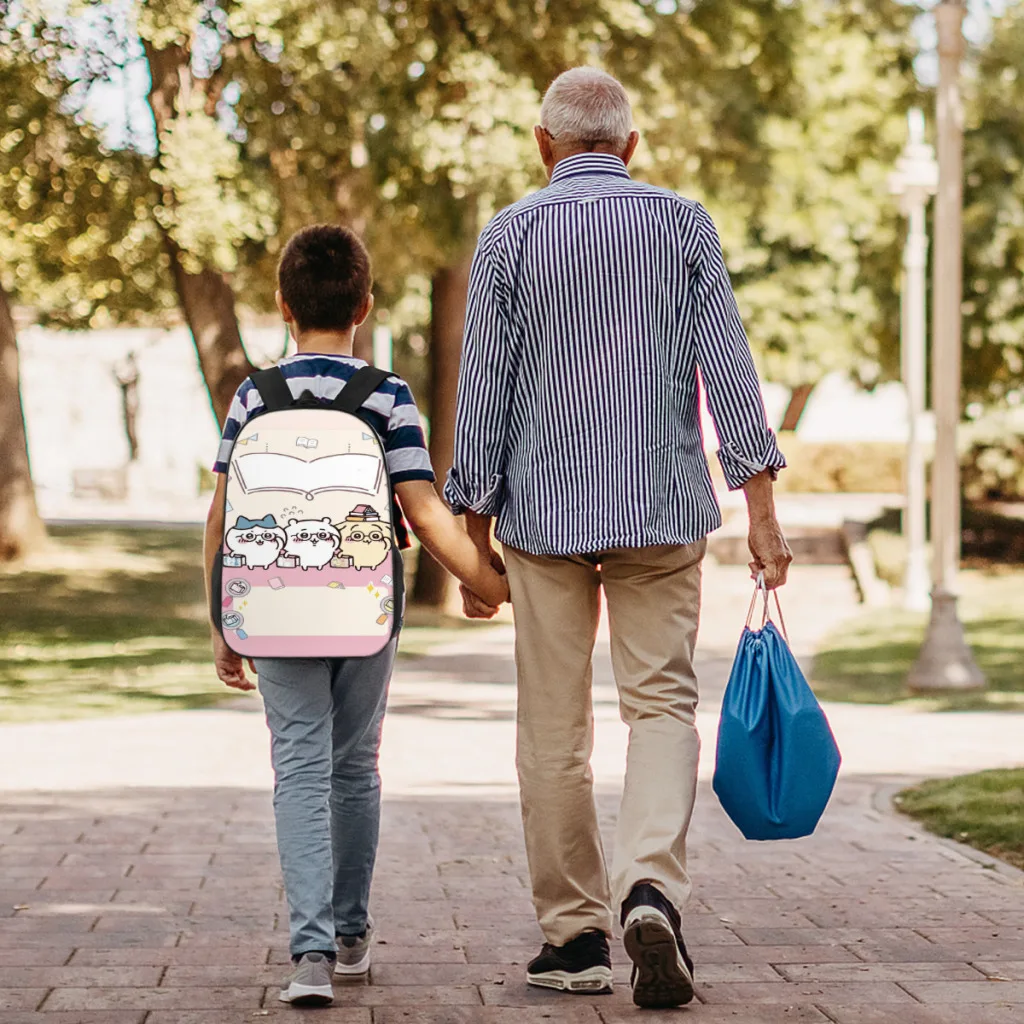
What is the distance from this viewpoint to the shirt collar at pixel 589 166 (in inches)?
166

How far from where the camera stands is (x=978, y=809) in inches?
277

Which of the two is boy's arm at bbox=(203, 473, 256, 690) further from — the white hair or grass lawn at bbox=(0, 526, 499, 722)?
grass lawn at bbox=(0, 526, 499, 722)

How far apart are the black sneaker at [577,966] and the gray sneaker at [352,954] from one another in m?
0.39

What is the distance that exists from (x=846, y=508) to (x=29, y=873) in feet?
99.0

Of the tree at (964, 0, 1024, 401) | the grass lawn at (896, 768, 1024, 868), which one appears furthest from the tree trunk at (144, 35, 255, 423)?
the tree at (964, 0, 1024, 401)

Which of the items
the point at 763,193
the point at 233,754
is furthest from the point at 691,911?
the point at 763,193

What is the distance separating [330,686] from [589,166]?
134 centimetres

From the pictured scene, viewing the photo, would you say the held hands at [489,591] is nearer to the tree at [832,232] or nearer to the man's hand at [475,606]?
the man's hand at [475,606]

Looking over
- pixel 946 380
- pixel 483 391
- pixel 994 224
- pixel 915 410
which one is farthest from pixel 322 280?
pixel 994 224

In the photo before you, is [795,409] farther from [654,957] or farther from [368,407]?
[654,957]

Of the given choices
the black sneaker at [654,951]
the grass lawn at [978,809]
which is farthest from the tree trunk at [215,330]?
the black sneaker at [654,951]

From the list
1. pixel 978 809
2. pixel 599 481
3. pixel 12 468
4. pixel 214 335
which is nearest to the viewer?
pixel 599 481

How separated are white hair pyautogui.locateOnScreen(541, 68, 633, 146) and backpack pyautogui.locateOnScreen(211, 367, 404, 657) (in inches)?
34.9

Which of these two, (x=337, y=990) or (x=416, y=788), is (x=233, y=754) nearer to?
(x=416, y=788)
